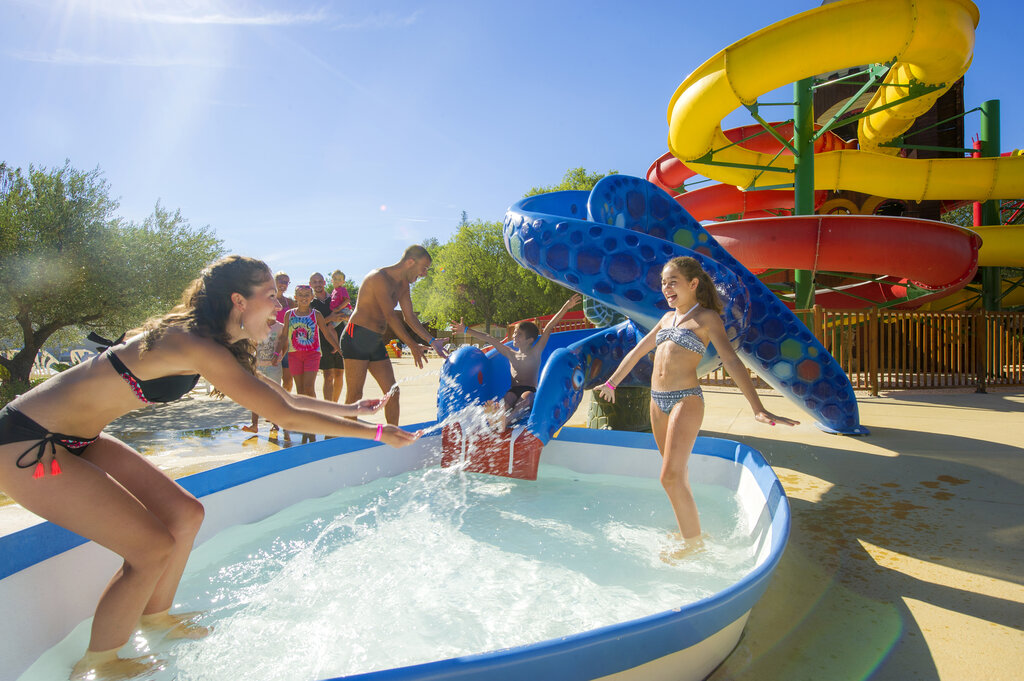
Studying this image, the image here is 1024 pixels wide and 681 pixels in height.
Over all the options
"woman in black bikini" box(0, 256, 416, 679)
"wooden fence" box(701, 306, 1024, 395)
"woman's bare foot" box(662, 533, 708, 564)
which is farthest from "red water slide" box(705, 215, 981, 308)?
"woman in black bikini" box(0, 256, 416, 679)

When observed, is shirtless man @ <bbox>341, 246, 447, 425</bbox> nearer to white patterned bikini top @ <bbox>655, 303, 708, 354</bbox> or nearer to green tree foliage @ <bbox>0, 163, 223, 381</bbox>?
white patterned bikini top @ <bbox>655, 303, 708, 354</bbox>

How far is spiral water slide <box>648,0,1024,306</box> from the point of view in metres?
6.71

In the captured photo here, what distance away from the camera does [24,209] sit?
11.7 meters

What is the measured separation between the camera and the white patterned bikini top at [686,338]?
2730 mm

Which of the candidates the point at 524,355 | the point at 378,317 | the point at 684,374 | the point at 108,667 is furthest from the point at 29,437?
the point at 524,355

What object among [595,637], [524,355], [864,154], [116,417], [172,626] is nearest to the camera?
[595,637]

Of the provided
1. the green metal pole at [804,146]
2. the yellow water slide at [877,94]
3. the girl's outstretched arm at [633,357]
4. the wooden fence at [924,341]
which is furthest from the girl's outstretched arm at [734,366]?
the green metal pole at [804,146]

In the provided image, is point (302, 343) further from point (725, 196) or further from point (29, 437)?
point (725, 196)

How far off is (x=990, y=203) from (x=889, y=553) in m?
12.2

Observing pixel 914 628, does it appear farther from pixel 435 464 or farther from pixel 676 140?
pixel 676 140

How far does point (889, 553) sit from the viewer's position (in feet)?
8.93

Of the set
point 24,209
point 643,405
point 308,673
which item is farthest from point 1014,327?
point 24,209

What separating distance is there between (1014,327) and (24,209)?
1946 cm

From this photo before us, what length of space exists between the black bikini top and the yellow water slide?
307 inches
